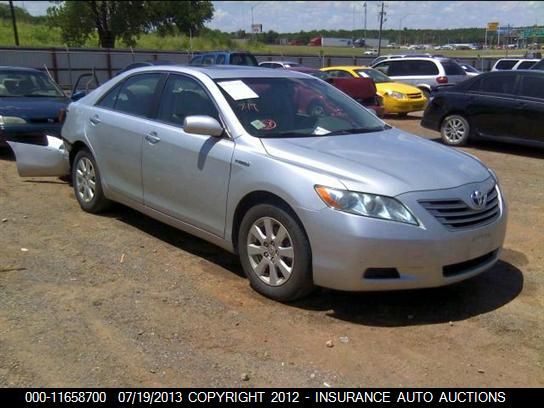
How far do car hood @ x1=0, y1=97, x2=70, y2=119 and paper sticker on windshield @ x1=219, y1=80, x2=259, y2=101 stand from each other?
17.6 ft

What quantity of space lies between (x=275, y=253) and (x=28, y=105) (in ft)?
22.1

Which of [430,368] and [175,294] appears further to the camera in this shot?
[175,294]

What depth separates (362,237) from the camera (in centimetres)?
366

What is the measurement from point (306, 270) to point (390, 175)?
2.69ft

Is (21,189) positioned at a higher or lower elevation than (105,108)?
lower

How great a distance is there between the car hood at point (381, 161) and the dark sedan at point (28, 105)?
19.4 ft

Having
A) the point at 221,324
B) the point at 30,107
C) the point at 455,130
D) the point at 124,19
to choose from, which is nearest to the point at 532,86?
the point at 455,130

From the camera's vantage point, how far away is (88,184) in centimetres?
616

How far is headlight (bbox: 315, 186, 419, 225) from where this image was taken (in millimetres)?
3691

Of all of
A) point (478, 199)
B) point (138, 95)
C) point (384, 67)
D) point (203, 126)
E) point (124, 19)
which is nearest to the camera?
point (478, 199)

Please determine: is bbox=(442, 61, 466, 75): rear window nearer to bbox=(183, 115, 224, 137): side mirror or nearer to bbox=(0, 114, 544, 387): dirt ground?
bbox=(0, 114, 544, 387): dirt ground

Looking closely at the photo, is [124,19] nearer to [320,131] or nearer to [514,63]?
[514,63]
